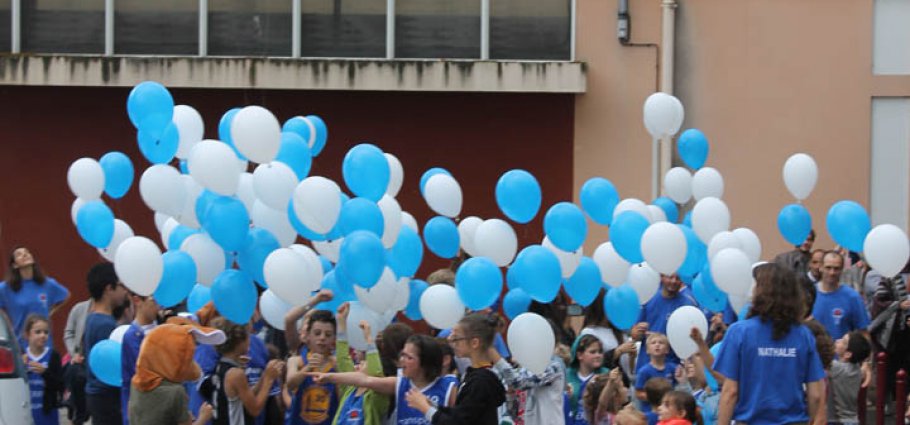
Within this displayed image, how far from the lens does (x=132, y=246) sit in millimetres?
9383

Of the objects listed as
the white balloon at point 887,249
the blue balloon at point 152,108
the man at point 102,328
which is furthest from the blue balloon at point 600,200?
the man at point 102,328

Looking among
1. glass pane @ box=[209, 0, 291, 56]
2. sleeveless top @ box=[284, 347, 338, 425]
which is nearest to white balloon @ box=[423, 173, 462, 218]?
sleeveless top @ box=[284, 347, 338, 425]

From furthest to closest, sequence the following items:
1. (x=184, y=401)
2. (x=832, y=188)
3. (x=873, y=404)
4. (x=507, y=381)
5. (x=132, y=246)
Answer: (x=832, y=188) < (x=873, y=404) < (x=132, y=246) < (x=507, y=381) < (x=184, y=401)

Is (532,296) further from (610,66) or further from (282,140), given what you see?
(610,66)

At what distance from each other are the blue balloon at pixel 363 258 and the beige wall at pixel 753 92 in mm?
6232

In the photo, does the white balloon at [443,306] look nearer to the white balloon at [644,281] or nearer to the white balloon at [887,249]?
the white balloon at [644,281]

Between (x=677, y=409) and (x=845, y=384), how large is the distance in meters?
2.54

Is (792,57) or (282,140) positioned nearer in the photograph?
(282,140)

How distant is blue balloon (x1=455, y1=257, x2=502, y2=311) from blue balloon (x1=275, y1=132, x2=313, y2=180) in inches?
61.6

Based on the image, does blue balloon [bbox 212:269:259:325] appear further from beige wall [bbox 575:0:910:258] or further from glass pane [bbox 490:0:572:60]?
glass pane [bbox 490:0:572:60]

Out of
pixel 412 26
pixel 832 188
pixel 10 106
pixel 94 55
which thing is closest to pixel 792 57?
pixel 832 188

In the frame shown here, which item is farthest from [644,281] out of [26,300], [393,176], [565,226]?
[26,300]

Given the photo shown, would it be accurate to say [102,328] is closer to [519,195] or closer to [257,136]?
[257,136]

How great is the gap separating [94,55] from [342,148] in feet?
8.37
